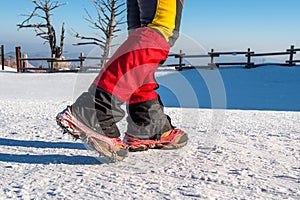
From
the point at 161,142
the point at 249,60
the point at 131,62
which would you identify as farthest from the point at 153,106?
the point at 249,60

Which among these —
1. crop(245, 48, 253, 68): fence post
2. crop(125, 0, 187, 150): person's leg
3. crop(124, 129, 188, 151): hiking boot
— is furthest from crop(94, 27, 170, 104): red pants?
crop(245, 48, 253, 68): fence post

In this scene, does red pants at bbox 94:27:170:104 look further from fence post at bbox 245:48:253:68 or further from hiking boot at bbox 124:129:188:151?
fence post at bbox 245:48:253:68

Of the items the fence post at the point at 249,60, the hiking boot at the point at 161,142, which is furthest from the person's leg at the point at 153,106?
the fence post at the point at 249,60

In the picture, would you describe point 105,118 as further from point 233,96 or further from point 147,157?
point 233,96

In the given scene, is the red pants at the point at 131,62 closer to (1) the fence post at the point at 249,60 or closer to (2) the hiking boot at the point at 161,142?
(2) the hiking boot at the point at 161,142

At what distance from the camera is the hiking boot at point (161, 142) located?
85cm

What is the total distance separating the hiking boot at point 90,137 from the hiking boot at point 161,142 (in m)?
0.10

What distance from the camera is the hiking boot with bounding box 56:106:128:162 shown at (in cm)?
68

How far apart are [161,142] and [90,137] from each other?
0.82 ft

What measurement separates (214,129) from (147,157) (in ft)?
1.49

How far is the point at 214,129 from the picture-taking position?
46.4 inches

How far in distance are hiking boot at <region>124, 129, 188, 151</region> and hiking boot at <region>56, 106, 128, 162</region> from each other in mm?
103

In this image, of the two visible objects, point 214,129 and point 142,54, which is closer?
point 142,54

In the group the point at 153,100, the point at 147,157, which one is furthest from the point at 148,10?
the point at 147,157
